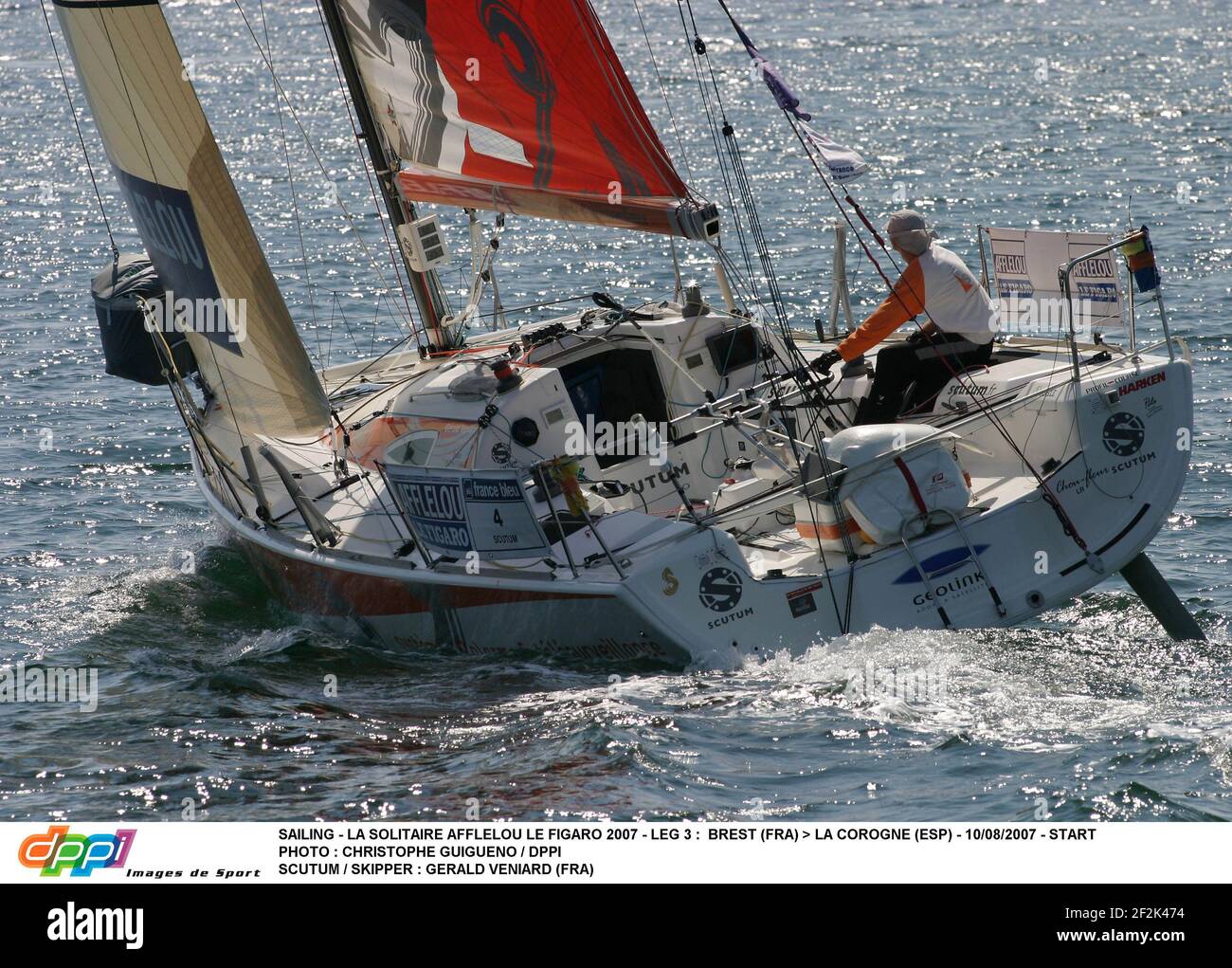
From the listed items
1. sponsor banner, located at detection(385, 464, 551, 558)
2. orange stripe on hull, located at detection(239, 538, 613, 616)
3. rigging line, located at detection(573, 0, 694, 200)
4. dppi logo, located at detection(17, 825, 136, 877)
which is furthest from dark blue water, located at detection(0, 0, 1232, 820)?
rigging line, located at detection(573, 0, 694, 200)

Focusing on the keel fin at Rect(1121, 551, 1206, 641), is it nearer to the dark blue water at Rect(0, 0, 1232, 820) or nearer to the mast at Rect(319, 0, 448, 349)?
the dark blue water at Rect(0, 0, 1232, 820)

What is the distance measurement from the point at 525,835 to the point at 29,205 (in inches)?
889

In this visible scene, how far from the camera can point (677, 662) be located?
9102mm

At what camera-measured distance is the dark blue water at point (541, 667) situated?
804cm

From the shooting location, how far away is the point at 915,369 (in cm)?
1059

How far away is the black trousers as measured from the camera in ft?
34.6

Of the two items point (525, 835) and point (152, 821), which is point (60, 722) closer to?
point (152, 821)

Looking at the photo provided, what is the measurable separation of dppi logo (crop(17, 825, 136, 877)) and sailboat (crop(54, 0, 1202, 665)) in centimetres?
Answer: 276

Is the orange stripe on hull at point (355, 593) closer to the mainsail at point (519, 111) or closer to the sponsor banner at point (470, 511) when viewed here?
the sponsor banner at point (470, 511)

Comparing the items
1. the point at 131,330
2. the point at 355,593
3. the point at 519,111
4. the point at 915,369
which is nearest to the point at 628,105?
the point at 519,111

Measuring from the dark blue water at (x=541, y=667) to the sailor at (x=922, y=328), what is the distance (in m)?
1.75

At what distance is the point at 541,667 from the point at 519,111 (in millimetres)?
3968

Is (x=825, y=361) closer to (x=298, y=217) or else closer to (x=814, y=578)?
(x=814, y=578)

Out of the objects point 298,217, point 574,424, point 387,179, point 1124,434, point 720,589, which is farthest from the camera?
point 298,217
